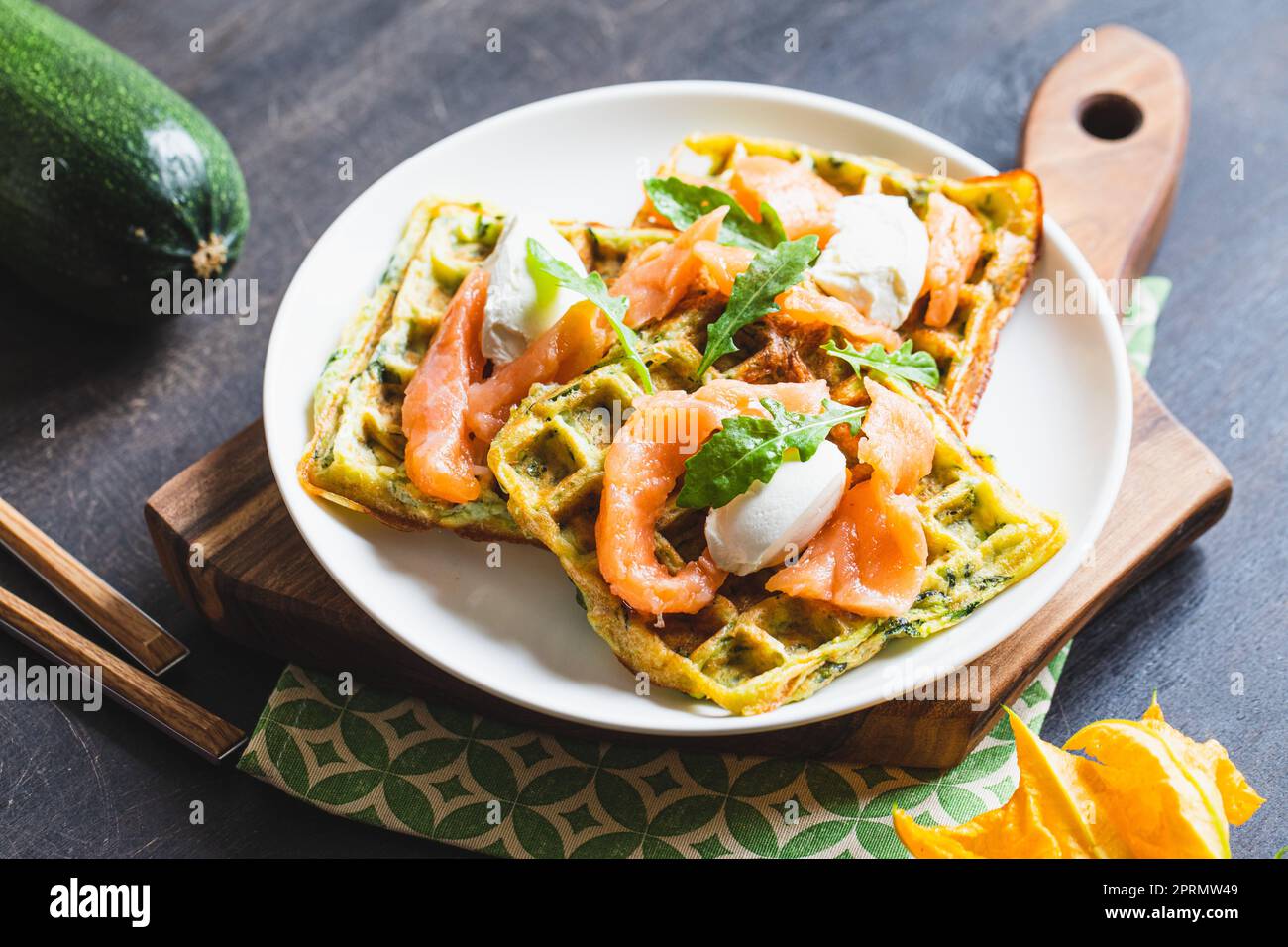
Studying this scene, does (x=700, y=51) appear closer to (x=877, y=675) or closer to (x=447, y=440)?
(x=447, y=440)

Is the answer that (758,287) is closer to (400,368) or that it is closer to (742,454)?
(742,454)

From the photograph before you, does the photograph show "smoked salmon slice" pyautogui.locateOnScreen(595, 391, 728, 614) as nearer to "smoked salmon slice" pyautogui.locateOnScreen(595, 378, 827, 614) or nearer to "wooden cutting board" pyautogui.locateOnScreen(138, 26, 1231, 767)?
"smoked salmon slice" pyautogui.locateOnScreen(595, 378, 827, 614)

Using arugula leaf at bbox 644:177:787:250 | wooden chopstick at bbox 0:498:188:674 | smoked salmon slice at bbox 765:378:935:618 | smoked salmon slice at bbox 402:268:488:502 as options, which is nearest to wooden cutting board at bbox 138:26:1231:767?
wooden chopstick at bbox 0:498:188:674

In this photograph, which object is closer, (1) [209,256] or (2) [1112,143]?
(1) [209,256]

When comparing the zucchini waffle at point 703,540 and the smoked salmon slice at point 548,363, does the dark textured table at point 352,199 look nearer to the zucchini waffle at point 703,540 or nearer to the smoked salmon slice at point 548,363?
the zucchini waffle at point 703,540

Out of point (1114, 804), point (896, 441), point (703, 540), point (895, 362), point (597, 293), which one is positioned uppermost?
point (597, 293)

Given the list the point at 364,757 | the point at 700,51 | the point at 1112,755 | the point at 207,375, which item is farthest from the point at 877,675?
the point at 700,51

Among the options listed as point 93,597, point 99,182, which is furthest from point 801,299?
point 99,182
